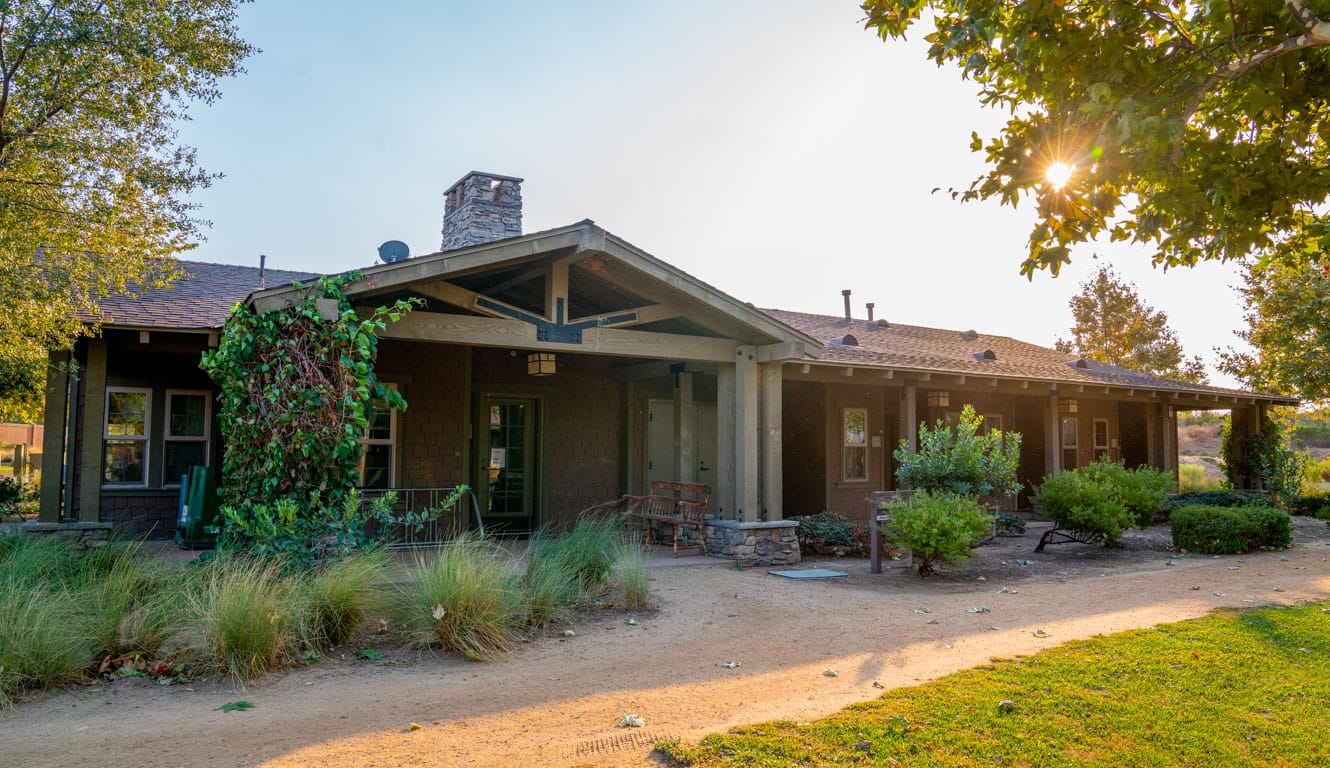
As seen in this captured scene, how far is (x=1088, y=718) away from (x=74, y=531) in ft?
30.3

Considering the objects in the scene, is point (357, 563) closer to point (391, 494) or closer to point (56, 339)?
point (391, 494)

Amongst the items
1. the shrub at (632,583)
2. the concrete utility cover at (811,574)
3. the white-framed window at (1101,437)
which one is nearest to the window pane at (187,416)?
the shrub at (632,583)

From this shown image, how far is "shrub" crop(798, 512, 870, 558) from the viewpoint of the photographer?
444 inches

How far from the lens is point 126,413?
1020 centimetres

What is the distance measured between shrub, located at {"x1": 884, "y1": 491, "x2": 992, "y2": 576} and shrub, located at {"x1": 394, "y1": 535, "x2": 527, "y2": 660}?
4568 mm

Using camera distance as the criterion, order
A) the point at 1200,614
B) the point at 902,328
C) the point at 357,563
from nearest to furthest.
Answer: the point at 357,563, the point at 1200,614, the point at 902,328

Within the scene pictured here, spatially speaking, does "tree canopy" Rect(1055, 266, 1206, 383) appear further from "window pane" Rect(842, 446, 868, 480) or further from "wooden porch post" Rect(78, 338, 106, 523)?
"wooden porch post" Rect(78, 338, 106, 523)

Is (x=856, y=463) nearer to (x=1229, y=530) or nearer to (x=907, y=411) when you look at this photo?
(x=907, y=411)

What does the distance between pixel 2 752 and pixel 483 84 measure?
7.86 m

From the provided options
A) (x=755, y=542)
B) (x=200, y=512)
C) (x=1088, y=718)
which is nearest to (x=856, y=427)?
(x=755, y=542)

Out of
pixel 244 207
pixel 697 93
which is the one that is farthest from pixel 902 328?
pixel 244 207

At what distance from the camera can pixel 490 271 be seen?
337 inches

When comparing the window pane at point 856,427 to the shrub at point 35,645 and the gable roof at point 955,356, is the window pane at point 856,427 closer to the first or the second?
the gable roof at point 955,356

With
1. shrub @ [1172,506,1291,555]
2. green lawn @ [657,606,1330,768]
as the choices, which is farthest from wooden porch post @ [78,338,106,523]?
shrub @ [1172,506,1291,555]
